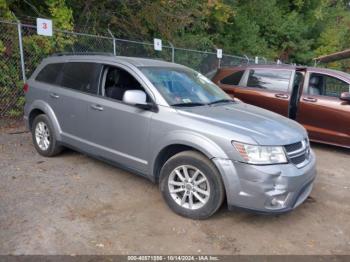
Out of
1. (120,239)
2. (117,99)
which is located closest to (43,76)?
(117,99)

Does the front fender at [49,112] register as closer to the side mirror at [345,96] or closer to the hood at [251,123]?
the hood at [251,123]

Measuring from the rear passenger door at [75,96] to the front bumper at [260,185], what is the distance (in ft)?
7.32

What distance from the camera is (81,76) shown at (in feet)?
18.0

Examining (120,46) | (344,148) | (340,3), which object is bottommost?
(344,148)

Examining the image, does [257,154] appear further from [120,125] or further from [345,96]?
[345,96]

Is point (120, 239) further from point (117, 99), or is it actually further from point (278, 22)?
point (278, 22)

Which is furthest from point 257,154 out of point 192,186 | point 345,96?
point 345,96

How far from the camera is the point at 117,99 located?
4973 mm

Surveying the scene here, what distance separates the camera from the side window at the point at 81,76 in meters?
5.26

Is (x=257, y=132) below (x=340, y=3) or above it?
below

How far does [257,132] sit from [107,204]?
1.96 m

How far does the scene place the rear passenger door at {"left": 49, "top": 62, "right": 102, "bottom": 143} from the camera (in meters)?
5.26

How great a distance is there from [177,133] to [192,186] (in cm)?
61

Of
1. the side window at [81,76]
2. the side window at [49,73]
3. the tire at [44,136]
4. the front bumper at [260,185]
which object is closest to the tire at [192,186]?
the front bumper at [260,185]
